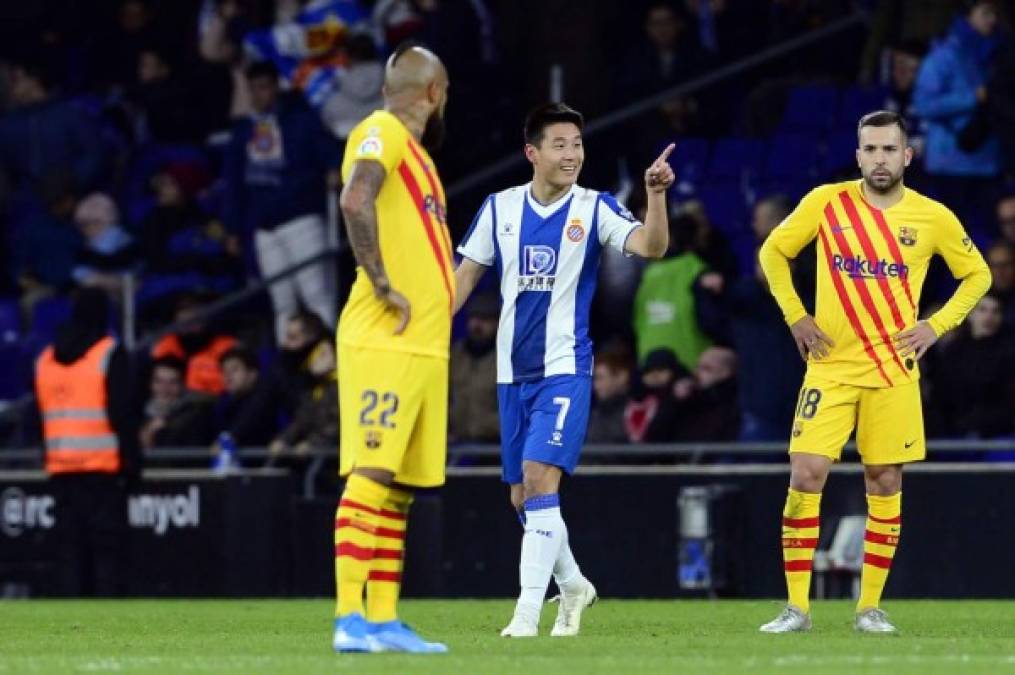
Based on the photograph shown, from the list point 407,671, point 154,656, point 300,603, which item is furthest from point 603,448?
point 407,671

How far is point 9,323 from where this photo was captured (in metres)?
21.7

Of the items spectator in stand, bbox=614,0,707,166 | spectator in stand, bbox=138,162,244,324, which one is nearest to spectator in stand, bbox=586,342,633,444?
spectator in stand, bbox=614,0,707,166

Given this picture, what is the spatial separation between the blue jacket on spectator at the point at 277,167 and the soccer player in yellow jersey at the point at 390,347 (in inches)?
410

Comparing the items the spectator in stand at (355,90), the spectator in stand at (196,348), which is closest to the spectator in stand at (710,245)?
the spectator in stand at (355,90)

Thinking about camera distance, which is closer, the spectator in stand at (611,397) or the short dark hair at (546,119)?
the short dark hair at (546,119)

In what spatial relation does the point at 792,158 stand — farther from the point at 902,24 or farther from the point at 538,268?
the point at 538,268

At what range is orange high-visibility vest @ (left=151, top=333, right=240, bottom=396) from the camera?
20.1 metres

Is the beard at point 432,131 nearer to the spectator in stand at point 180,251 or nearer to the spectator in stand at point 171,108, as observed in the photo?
the spectator in stand at point 180,251

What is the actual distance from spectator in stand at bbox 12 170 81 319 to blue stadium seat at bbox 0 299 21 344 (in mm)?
262

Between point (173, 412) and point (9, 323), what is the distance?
108 inches

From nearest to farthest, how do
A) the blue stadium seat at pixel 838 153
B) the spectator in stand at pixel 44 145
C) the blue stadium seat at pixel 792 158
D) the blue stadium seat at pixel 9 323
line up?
1. the blue stadium seat at pixel 838 153
2. the blue stadium seat at pixel 792 158
3. the blue stadium seat at pixel 9 323
4. the spectator in stand at pixel 44 145

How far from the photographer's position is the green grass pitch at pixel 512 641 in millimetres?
9383

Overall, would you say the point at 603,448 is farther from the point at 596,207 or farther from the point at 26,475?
the point at 596,207

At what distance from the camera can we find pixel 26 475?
61.5 ft
